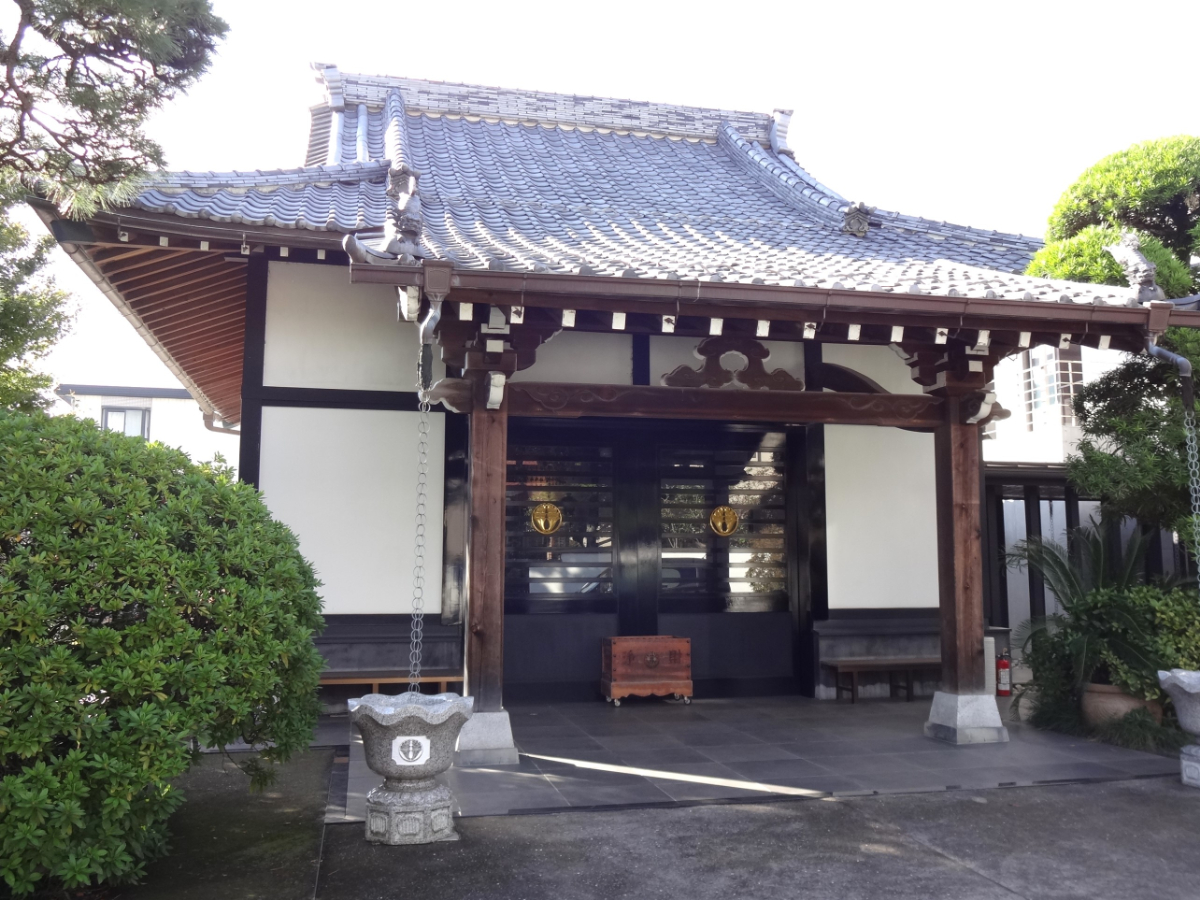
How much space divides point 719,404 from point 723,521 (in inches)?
99.8

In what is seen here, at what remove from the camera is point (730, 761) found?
626 centimetres

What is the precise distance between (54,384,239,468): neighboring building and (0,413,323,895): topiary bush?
21973 mm

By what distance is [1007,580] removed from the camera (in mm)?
10461

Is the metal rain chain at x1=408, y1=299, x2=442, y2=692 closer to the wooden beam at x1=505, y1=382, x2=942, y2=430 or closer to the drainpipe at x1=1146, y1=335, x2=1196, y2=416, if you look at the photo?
the wooden beam at x1=505, y1=382, x2=942, y2=430

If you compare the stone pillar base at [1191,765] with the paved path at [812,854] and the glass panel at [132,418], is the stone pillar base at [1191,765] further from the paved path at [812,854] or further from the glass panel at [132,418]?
the glass panel at [132,418]

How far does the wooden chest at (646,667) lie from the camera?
8.46 m

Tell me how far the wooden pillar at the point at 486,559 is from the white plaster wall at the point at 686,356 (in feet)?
7.97

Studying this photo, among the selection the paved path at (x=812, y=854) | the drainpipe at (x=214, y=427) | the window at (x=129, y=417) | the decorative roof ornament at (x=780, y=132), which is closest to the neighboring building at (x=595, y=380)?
the decorative roof ornament at (x=780, y=132)

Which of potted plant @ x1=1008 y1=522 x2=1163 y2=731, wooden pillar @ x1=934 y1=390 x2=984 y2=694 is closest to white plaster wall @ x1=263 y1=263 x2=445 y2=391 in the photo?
wooden pillar @ x1=934 y1=390 x2=984 y2=694

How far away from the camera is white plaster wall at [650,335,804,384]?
27.8 ft

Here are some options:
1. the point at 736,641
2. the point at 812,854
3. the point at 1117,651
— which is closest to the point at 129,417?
the point at 736,641

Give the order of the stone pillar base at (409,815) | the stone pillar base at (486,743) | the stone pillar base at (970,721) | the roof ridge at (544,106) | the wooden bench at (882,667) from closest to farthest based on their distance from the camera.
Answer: the stone pillar base at (409,815)
the stone pillar base at (486,743)
the stone pillar base at (970,721)
the wooden bench at (882,667)
the roof ridge at (544,106)

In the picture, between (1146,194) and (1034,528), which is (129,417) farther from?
(1146,194)

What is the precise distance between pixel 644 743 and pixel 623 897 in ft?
9.89
